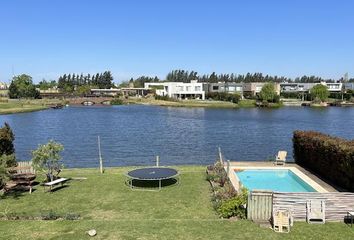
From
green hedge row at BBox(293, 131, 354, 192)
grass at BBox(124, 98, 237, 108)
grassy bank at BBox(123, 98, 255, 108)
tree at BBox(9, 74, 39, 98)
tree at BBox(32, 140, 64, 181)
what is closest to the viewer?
green hedge row at BBox(293, 131, 354, 192)

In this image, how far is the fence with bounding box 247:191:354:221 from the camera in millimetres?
15641

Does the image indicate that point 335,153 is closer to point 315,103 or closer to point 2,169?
point 2,169

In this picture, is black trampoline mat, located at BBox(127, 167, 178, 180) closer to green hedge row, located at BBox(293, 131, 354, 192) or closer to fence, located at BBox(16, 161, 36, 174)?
fence, located at BBox(16, 161, 36, 174)

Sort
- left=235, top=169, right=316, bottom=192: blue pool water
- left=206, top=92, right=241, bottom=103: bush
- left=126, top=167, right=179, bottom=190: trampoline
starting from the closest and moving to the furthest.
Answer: left=126, top=167, right=179, bottom=190: trampoline → left=235, top=169, right=316, bottom=192: blue pool water → left=206, top=92, right=241, bottom=103: bush

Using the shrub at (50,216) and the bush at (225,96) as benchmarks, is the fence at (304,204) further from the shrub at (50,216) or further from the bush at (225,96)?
the bush at (225,96)

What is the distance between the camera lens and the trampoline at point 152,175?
2239cm

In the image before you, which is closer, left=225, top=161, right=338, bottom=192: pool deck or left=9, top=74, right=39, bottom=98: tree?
left=225, top=161, right=338, bottom=192: pool deck

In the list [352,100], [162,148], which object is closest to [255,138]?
[162,148]

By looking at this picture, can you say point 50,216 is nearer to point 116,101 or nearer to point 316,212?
point 316,212

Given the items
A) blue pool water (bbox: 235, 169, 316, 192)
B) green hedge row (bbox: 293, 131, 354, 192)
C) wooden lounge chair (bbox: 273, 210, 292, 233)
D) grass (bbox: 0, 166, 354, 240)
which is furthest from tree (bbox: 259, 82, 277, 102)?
wooden lounge chair (bbox: 273, 210, 292, 233)

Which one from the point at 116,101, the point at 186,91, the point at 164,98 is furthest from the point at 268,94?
the point at 116,101

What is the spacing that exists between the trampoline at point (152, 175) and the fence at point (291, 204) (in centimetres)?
754

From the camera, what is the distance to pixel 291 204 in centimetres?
1585

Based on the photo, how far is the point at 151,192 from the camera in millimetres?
21297
